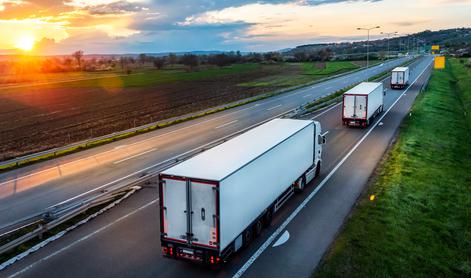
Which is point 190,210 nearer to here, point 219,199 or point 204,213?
point 204,213

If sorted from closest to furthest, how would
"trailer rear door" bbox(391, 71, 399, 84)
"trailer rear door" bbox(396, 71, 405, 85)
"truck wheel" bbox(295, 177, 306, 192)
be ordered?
"truck wheel" bbox(295, 177, 306, 192), "trailer rear door" bbox(396, 71, 405, 85), "trailer rear door" bbox(391, 71, 399, 84)

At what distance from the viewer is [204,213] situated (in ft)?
37.8

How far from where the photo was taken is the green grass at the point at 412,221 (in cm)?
1262

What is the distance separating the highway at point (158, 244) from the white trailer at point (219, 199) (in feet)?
2.42

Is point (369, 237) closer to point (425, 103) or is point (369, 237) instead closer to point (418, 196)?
point (418, 196)

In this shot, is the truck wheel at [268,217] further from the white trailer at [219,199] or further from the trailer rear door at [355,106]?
the trailer rear door at [355,106]

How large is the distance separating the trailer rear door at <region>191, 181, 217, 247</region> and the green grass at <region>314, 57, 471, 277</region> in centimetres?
349

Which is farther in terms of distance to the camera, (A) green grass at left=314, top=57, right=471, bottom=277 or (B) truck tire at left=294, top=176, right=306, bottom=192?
(B) truck tire at left=294, top=176, right=306, bottom=192

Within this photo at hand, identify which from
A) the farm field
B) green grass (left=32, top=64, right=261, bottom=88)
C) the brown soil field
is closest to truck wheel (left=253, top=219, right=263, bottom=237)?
the farm field

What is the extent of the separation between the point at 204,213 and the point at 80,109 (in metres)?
54.0

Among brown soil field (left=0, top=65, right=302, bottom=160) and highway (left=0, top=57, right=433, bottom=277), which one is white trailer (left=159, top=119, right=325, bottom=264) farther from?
brown soil field (left=0, top=65, right=302, bottom=160)

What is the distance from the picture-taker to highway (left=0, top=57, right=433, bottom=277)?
12.6 metres

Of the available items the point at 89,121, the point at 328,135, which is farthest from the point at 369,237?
the point at 89,121

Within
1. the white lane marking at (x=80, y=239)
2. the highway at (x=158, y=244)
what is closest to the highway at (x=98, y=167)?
the white lane marking at (x=80, y=239)
